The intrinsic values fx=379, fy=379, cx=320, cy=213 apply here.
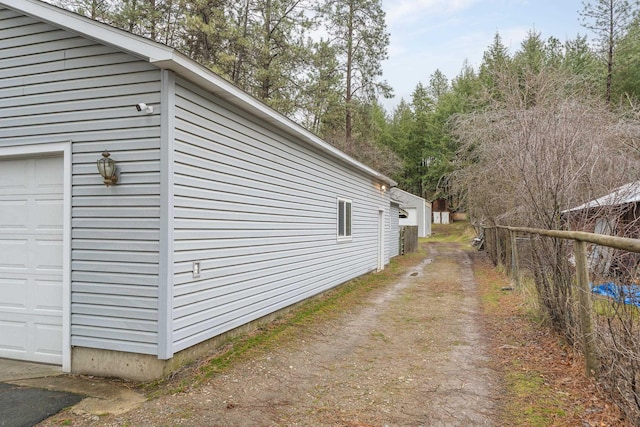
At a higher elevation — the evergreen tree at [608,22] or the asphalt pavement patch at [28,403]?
the evergreen tree at [608,22]

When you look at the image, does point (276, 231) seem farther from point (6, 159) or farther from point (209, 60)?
point (209, 60)

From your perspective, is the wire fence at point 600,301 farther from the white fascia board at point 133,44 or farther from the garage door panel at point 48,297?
the garage door panel at point 48,297

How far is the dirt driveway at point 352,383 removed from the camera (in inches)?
121

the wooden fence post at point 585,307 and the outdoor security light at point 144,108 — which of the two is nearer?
the wooden fence post at point 585,307

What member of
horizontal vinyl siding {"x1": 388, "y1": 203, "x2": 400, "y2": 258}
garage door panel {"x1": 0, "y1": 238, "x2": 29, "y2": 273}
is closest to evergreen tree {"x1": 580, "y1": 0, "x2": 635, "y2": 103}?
horizontal vinyl siding {"x1": 388, "y1": 203, "x2": 400, "y2": 258}

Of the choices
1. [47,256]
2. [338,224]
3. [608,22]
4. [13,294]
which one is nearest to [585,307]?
[47,256]

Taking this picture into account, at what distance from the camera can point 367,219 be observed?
39.0 ft

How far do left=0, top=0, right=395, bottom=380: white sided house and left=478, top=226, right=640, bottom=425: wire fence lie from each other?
3776mm

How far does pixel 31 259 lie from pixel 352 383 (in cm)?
382

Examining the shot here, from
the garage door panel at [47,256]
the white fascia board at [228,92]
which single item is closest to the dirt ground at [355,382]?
the garage door panel at [47,256]

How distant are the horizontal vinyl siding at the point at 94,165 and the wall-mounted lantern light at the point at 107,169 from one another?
0.07 metres

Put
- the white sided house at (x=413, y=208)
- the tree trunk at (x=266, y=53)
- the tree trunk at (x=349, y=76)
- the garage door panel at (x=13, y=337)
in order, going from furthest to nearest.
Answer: the white sided house at (x=413, y=208), the tree trunk at (x=349, y=76), the tree trunk at (x=266, y=53), the garage door panel at (x=13, y=337)

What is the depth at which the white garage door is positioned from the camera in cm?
420

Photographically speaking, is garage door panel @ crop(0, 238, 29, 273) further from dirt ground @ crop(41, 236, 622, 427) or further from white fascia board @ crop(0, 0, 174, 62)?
white fascia board @ crop(0, 0, 174, 62)
